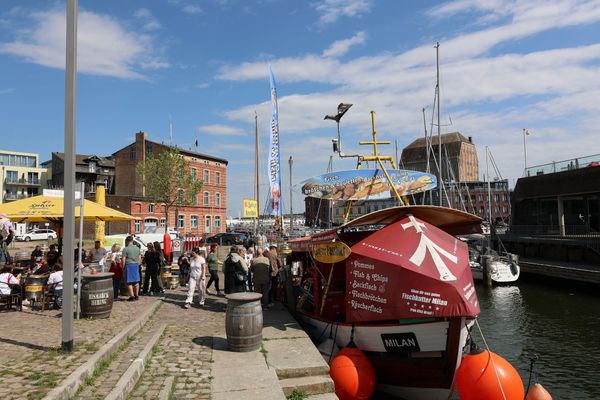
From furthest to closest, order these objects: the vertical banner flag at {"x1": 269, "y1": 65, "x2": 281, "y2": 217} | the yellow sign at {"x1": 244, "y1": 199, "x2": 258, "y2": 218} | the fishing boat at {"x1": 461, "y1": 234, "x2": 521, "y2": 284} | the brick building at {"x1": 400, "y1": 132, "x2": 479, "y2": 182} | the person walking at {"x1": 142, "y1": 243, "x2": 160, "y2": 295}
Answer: the brick building at {"x1": 400, "y1": 132, "x2": 479, "y2": 182} < the yellow sign at {"x1": 244, "y1": 199, "x2": 258, "y2": 218} < the fishing boat at {"x1": 461, "y1": 234, "x2": 521, "y2": 284} < the vertical banner flag at {"x1": 269, "y1": 65, "x2": 281, "y2": 217} < the person walking at {"x1": 142, "y1": 243, "x2": 160, "y2": 295}

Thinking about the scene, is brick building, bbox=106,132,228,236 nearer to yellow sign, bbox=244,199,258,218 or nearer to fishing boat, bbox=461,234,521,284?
yellow sign, bbox=244,199,258,218

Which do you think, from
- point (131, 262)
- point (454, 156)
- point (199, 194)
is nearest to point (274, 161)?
point (131, 262)

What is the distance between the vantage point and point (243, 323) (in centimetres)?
798

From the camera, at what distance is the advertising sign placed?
1180 centimetres

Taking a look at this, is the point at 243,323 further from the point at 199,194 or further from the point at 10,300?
the point at 199,194

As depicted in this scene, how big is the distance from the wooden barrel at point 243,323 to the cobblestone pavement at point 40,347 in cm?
224

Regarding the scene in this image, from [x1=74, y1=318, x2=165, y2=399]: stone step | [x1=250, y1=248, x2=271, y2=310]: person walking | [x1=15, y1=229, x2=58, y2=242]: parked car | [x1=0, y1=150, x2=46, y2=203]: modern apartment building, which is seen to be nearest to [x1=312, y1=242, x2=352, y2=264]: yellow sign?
[x1=250, y1=248, x2=271, y2=310]: person walking

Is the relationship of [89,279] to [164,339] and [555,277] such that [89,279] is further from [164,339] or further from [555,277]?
[555,277]

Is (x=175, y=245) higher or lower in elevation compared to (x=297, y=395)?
higher

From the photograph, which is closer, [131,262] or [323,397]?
[323,397]

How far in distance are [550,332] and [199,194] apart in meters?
48.9

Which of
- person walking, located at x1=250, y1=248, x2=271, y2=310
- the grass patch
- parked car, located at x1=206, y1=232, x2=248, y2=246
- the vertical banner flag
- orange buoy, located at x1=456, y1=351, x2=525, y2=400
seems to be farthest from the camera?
parked car, located at x1=206, y1=232, x2=248, y2=246

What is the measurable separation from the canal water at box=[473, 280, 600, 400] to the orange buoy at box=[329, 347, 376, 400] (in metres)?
4.77

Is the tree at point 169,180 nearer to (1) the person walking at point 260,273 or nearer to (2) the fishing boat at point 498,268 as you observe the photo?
(2) the fishing boat at point 498,268
